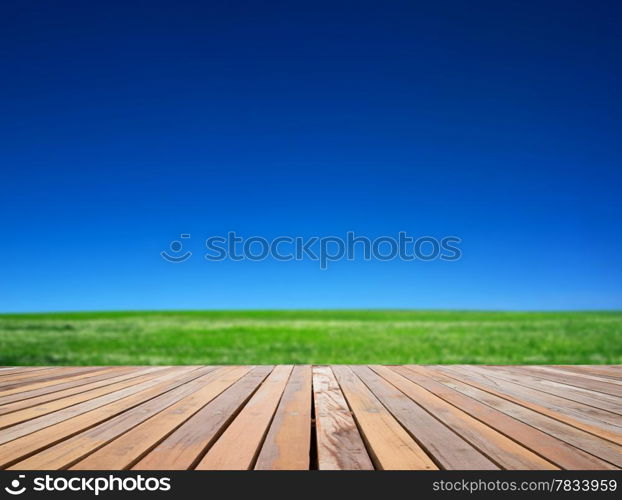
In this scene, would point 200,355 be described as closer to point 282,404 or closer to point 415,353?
point 415,353

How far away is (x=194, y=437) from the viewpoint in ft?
8.03

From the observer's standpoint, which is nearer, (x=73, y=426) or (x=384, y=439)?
(x=384, y=439)

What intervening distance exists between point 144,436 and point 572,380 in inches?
185

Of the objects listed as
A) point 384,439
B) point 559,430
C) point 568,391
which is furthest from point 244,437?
point 568,391

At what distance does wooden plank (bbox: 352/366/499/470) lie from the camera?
2031 millimetres

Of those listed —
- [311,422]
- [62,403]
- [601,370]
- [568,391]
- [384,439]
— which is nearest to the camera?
[384,439]

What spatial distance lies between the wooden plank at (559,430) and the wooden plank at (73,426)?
2.92 meters

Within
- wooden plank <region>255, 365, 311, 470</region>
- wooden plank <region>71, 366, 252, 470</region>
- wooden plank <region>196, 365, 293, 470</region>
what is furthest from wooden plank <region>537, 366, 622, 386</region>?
wooden plank <region>71, 366, 252, 470</region>

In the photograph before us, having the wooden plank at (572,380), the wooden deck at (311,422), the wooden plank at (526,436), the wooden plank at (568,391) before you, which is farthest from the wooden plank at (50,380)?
the wooden plank at (572,380)

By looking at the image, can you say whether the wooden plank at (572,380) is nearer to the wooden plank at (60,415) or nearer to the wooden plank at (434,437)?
the wooden plank at (434,437)

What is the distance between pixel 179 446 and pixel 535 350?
15.0 metres

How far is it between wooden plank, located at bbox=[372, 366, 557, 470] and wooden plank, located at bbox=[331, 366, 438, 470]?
0.24m

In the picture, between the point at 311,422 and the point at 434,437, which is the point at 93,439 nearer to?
the point at 311,422

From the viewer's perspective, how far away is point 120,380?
4934 mm
